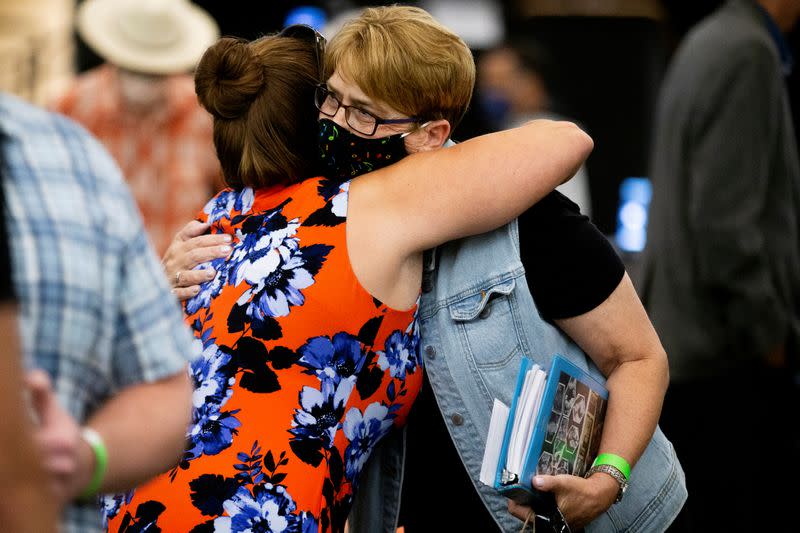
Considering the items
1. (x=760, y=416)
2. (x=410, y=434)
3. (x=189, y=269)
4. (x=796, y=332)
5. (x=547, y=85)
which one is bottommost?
(x=547, y=85)

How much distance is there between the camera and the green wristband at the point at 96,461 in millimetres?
1322

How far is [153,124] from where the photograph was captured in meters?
6.36

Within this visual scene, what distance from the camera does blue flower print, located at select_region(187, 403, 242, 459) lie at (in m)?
2.13

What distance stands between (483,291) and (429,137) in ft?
1.13

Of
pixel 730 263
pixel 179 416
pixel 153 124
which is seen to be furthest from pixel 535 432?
pixel 153 124

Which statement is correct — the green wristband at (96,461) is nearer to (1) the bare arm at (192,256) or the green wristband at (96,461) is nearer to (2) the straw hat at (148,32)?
(1) the bare arm at (192,256)

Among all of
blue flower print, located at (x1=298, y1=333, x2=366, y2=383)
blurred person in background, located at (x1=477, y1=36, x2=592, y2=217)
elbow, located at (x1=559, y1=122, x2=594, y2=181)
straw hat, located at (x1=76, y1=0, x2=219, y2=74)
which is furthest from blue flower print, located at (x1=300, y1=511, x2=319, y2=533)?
straw hat, located at (x1=76, y1=0, x2=219, y2=74)

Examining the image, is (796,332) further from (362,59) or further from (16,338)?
(16,338)

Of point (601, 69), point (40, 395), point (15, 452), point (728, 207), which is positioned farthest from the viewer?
point (601, 69)

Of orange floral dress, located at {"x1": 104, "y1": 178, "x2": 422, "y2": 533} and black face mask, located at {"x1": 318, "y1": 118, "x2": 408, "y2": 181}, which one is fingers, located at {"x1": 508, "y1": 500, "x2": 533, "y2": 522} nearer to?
orange floral dress, located at {"x1": 104, "y1": 178, "x2": 422, "y2": 533}

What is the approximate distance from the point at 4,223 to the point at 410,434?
1461 millimetres

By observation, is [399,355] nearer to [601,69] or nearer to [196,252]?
[196,252]

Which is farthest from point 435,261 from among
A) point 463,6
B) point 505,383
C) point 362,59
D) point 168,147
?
point 463,6

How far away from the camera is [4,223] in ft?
3.97
